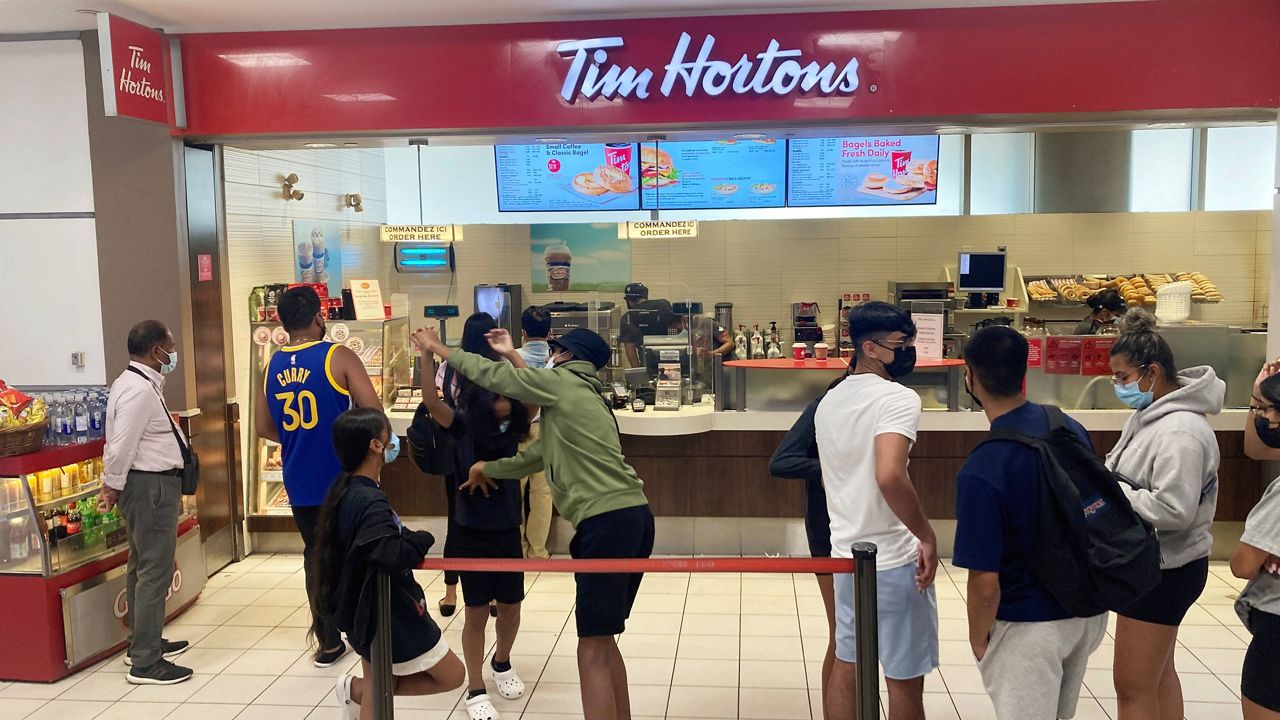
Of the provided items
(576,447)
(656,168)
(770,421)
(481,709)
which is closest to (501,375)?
(576,447)

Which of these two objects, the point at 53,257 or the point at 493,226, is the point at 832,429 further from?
the point at 493,226

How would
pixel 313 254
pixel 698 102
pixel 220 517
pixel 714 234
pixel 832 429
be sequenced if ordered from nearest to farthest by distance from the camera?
pixel 832 429 → pixel 698 102 → pixel 220 517 → pixel 313 254 → pixel 714 234

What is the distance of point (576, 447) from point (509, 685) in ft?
4.81

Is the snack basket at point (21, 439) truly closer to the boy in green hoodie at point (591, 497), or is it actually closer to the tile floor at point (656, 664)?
the tile floor at point (656, 664)

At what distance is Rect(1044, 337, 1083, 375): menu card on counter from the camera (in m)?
6.14

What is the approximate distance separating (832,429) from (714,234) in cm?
555

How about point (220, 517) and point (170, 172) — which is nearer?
point (170, 172)

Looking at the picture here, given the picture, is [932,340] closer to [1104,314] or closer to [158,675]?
[1104,314]

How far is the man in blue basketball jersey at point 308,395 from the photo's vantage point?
4.25 meters

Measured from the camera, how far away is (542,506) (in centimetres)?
587

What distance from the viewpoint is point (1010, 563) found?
2.64 meters

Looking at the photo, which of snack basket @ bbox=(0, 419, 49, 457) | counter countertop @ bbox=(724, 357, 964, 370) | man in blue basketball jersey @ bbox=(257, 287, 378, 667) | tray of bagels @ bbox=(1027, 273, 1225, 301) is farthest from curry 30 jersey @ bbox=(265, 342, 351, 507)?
tray of bagels @ bbox=(1027, 273, 1225, 301)

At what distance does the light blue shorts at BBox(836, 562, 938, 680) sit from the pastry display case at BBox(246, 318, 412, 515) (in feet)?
13.7

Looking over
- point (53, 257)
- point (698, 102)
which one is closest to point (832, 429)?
point (698, 102)
